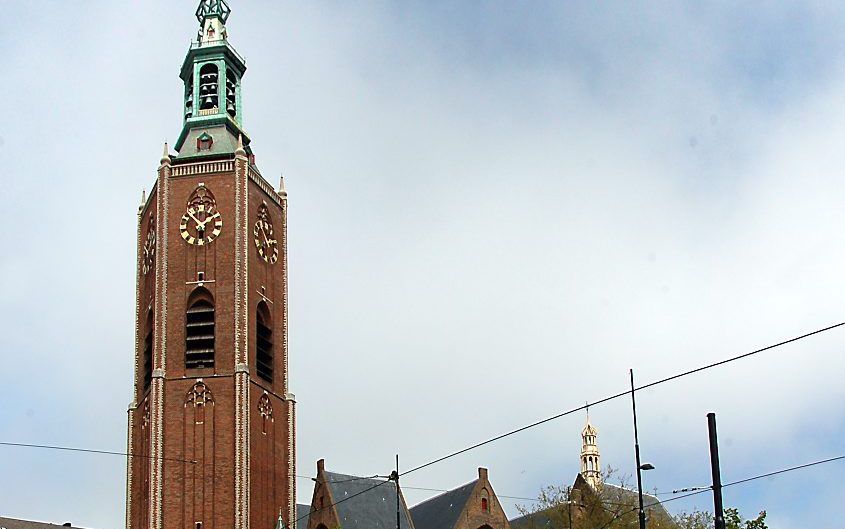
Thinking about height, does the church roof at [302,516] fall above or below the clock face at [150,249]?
below

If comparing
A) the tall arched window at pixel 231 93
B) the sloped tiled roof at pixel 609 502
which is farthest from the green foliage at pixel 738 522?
the tall arched window at pixel 231 93

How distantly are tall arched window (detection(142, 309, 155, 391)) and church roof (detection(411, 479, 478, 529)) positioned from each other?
58.1ft

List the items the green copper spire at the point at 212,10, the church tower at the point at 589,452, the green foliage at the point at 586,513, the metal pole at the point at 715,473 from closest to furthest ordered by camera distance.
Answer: the metal pole at the point at 715,473 < the green foliage at the point at 586,513 < the green copper spire at the point at 212,10 < the church tower at the point at 589,452

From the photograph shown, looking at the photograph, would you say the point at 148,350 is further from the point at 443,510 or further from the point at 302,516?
the point at 443,510

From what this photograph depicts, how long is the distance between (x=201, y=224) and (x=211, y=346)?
717 cm

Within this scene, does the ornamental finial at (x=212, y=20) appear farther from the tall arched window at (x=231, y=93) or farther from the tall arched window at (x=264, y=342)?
the tall arched window at (x=264, y=342)

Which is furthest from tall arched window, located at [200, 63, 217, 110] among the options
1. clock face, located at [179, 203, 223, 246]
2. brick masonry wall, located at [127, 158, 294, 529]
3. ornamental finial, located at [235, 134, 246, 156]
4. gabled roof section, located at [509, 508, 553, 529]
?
gabled roof section, located at [509, 508, 553, 529]

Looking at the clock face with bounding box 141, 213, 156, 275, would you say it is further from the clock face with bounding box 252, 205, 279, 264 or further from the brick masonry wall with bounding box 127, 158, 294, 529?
the clock face with bounding box 252, 205, 279, 264

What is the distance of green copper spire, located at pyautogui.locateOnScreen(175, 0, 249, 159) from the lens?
7769 centimetres

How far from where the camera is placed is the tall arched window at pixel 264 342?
241 ft

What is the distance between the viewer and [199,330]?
7188cm

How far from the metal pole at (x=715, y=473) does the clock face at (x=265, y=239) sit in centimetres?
4529

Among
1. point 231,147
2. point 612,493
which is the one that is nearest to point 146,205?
point 231,147

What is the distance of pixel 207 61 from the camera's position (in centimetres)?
8038
